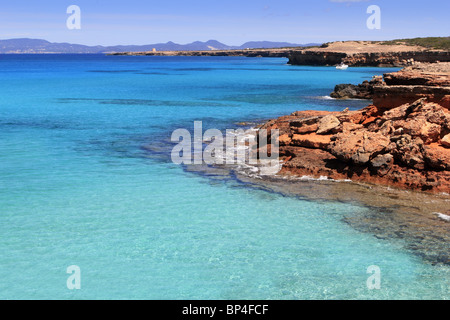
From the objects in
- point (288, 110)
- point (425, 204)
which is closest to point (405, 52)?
point (288, 110)

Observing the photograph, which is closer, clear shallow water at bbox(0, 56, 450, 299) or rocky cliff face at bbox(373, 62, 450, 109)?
clear shallow water at bbox(0, 56, 450, 299)

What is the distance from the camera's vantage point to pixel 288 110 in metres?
36.0

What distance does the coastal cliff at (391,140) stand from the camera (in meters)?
15.8

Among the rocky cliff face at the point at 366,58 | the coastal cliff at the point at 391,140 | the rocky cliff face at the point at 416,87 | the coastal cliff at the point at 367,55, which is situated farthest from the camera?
the coastal cliff at the point at 367,55

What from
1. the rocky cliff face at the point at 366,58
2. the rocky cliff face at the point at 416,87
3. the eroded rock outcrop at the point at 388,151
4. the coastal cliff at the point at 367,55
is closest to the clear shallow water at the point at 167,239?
the eroded rock outcrop at the point at 388,151

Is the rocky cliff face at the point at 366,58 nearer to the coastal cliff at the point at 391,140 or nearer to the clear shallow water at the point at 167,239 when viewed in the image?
the coastal cliff at the point at 391,140

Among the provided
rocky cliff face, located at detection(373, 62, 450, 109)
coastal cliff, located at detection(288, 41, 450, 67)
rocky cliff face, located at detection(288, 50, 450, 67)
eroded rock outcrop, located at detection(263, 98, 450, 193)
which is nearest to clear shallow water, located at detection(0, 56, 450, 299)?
eroded rock outcrop, located at detection(263, 98, 450, 193)

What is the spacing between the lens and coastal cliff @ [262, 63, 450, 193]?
1577cm

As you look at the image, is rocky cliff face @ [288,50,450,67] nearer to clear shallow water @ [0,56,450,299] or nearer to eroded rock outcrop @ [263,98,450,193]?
eroded rock outcrop @ [263,98,450,193]

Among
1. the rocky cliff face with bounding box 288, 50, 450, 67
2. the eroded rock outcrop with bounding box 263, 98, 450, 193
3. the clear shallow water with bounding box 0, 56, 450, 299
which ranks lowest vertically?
the clear shallow water with bounding box 0, 56, 450, 299

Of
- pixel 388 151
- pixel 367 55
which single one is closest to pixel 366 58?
pixel 367 55

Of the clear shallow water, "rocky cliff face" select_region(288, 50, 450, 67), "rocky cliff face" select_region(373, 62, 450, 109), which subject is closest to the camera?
the clear shallow water

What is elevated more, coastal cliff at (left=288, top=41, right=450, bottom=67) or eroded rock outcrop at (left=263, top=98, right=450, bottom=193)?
coastal cliff at (left=288, top=41, right=450, bottom=67)

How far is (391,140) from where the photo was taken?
17.0 metres
